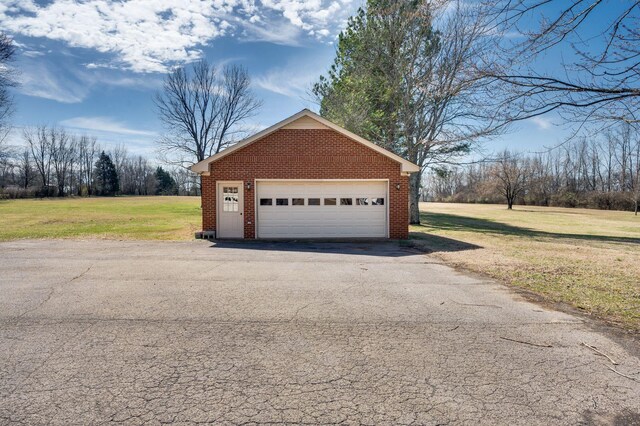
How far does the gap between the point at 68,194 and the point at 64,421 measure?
85.1 meters

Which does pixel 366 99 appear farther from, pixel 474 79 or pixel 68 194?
pixel 68 194

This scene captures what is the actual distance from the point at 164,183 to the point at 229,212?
9618 cm

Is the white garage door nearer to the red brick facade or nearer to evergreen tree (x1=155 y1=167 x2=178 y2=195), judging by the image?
the red brick facade

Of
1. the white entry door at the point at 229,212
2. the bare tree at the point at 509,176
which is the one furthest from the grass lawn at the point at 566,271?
the bare tree at the point at 509,176

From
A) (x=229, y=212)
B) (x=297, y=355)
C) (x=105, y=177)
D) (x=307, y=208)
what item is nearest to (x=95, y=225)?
(x=229, y=212)

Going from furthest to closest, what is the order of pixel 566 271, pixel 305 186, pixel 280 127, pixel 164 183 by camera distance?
pixel 164 183 → pixel 305 186 → pixel 280 127 → pixel 566 271

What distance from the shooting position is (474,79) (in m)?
4.71

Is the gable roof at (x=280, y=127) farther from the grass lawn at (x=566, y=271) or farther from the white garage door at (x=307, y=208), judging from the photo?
the grass lawn at (x=566, y=271)

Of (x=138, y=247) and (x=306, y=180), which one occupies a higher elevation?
(x=306, y=180)

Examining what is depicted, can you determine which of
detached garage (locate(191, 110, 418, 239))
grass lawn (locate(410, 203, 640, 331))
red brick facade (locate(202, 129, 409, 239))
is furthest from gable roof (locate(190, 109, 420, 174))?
grass lawn (locate(410, 203, 640, 331))

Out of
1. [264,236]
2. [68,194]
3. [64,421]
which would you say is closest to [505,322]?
[64,421]

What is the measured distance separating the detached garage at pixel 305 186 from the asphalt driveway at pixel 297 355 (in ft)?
22.9

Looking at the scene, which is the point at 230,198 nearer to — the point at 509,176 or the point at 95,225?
the point at 95,225

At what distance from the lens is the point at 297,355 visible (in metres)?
3.55
